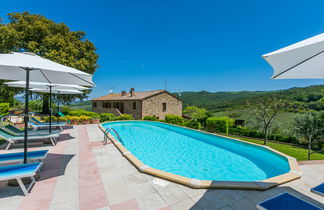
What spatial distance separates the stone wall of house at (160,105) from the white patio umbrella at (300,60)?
782 inches

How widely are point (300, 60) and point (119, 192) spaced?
4.48 meters

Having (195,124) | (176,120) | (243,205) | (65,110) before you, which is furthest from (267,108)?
(65,110)

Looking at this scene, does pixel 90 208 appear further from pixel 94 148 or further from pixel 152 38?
pixel 152 38

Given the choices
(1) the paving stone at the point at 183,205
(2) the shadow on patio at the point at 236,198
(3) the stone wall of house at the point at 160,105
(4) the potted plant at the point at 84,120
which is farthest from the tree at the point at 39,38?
(2) the shadow on patio at the point at 236,198

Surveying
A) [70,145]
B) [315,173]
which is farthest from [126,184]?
[315,173]

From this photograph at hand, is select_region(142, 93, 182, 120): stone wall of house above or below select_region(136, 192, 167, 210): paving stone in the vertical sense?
above

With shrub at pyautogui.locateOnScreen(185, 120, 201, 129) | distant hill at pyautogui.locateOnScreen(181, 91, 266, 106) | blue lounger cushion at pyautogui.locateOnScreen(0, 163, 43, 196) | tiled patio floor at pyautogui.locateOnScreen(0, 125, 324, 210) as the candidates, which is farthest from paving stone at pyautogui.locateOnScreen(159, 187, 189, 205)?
distant hill at pyautogui.locateOnScreen(181, 91, 266, 106)

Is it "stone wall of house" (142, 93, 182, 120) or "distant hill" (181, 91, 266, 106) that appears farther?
"distant hill" (181, 91, 266, 106)

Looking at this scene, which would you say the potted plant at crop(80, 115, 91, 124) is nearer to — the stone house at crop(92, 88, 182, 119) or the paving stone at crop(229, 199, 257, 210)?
the stone house at crop(92, 88, 182, 119)

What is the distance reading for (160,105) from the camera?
24453 mm

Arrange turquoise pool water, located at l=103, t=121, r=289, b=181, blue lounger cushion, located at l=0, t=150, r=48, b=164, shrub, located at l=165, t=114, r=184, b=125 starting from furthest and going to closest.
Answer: shrub, located at l=165, t=114, r=184, b=125
turquoise pool water, located at l=103, t=121, r=289, b=181
blue lounger cushion, located at l=0, t=150, r=48, b=164

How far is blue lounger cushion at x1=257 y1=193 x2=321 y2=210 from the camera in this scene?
197 centimetres

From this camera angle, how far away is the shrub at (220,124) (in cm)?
1150

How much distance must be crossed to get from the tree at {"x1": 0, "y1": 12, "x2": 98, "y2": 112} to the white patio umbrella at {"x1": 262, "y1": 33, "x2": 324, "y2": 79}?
16.3 meters
